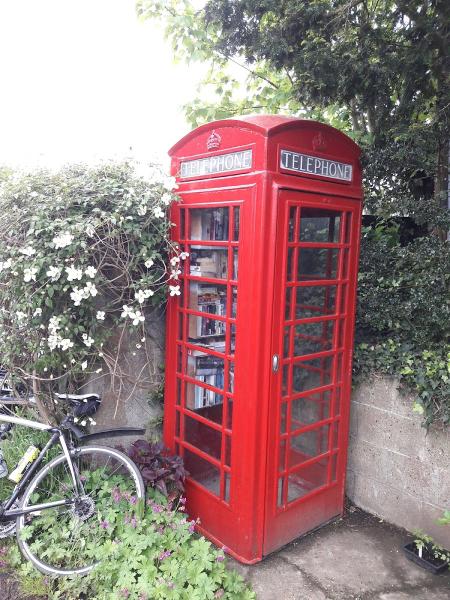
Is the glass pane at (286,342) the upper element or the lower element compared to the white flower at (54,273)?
lower

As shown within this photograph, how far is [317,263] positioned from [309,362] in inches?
25.6

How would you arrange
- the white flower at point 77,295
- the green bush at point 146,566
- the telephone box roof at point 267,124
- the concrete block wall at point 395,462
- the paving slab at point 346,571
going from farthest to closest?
1. the concrete block wall at point 395,462
2. the white flower at point 77,295
3. the paving slab at point 346,571
4. the telephone box roof at point 267,124
5. the green bush at point 146,566

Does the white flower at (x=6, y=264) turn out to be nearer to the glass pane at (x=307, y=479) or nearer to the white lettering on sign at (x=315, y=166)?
the white lettering on sign at (x=315, y=166)

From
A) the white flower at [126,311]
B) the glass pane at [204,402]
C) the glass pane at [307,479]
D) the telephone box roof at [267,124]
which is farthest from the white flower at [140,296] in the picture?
the glass pane at [307,479]

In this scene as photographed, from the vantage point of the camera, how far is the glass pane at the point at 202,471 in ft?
9.97

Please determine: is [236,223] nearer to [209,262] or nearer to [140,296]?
[209,262]

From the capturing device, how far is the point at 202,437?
3133 millimetres

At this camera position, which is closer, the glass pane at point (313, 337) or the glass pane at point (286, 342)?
the glass pane at point (286, 342)

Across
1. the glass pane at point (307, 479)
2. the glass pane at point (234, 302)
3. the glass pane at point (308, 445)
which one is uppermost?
the glass pane at point (234, 302)

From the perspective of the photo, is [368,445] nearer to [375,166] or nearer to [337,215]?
[337,215]

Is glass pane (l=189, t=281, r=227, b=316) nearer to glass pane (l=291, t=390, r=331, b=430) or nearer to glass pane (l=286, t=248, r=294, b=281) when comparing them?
glass pane (l=286, t=248, r=294, b=281)

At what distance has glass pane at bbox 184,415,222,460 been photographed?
3.01 meters

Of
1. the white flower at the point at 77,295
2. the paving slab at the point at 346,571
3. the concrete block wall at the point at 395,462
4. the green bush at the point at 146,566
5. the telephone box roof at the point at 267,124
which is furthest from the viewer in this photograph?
the concrete block wall at the point at 395,462

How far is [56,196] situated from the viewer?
2.98 m
